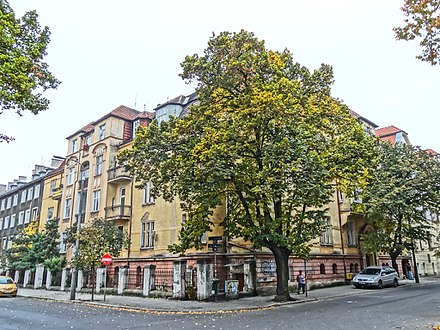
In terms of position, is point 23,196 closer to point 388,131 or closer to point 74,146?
point 74,146

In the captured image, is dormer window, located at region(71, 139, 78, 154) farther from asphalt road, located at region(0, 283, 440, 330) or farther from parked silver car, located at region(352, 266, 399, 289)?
parked silver car, located at region(352, 266, 399, 289)

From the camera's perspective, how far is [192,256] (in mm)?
23484

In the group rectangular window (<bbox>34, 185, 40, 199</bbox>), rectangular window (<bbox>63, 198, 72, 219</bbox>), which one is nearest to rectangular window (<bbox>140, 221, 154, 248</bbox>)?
rectangular window (<bbox>63, 198, 72, 219</bbox>)

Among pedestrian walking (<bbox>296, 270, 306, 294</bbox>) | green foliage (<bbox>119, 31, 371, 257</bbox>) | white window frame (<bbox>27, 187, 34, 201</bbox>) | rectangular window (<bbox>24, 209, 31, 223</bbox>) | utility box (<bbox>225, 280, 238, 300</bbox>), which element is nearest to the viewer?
green foliage (<bbox>119, 31, 371, 257</bbox>)

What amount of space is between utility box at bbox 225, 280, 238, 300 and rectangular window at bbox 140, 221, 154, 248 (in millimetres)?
8843

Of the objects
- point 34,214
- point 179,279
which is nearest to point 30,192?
point 34,214

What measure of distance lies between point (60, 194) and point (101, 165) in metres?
8.37

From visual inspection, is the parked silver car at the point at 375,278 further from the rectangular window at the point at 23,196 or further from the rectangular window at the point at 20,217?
the rectangular window at the point at 23,196

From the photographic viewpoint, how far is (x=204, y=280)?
2000cm

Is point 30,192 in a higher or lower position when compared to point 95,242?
higher

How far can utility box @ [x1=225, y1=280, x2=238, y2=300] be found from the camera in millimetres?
20203

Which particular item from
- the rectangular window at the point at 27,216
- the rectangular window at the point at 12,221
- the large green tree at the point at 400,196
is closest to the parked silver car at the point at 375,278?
the large green tree at the point at 400,196

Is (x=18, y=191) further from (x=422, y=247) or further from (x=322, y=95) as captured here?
(x=422, y=247)

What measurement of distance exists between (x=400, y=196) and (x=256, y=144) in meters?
15.9
